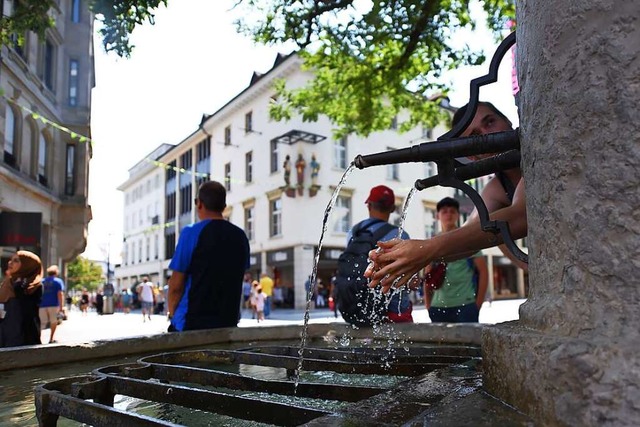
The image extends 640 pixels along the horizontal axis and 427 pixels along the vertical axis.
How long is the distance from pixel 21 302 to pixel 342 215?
75.9ft

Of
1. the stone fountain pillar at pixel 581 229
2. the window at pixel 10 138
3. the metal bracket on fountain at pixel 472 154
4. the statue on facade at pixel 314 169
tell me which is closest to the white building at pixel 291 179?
the statue on facade at pixel 314 169

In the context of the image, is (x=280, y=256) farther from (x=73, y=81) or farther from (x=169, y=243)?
(x=169, y=243)

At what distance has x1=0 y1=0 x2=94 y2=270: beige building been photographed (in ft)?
49.9

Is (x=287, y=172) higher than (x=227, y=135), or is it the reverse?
(x=227, y=135)

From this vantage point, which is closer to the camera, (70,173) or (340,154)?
(70,173)

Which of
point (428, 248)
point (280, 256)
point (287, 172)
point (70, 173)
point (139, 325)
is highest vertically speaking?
point (287, 172)

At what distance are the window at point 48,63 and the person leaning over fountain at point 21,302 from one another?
529 inches

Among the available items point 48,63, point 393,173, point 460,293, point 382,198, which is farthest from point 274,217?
point 382,198

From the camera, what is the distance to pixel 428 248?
172cm

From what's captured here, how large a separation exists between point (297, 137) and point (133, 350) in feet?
81.9

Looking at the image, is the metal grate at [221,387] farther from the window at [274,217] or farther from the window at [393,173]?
the window at [393,173]

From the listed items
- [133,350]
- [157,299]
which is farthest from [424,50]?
[157,299]

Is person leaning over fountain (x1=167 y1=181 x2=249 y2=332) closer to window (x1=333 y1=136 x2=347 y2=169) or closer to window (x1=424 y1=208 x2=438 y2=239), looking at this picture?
window (x1=333 y1=136 x2=347 y2=169)

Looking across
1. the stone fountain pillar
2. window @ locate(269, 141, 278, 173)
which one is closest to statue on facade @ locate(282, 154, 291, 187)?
window @ locate(269, 141, 278, 173)
